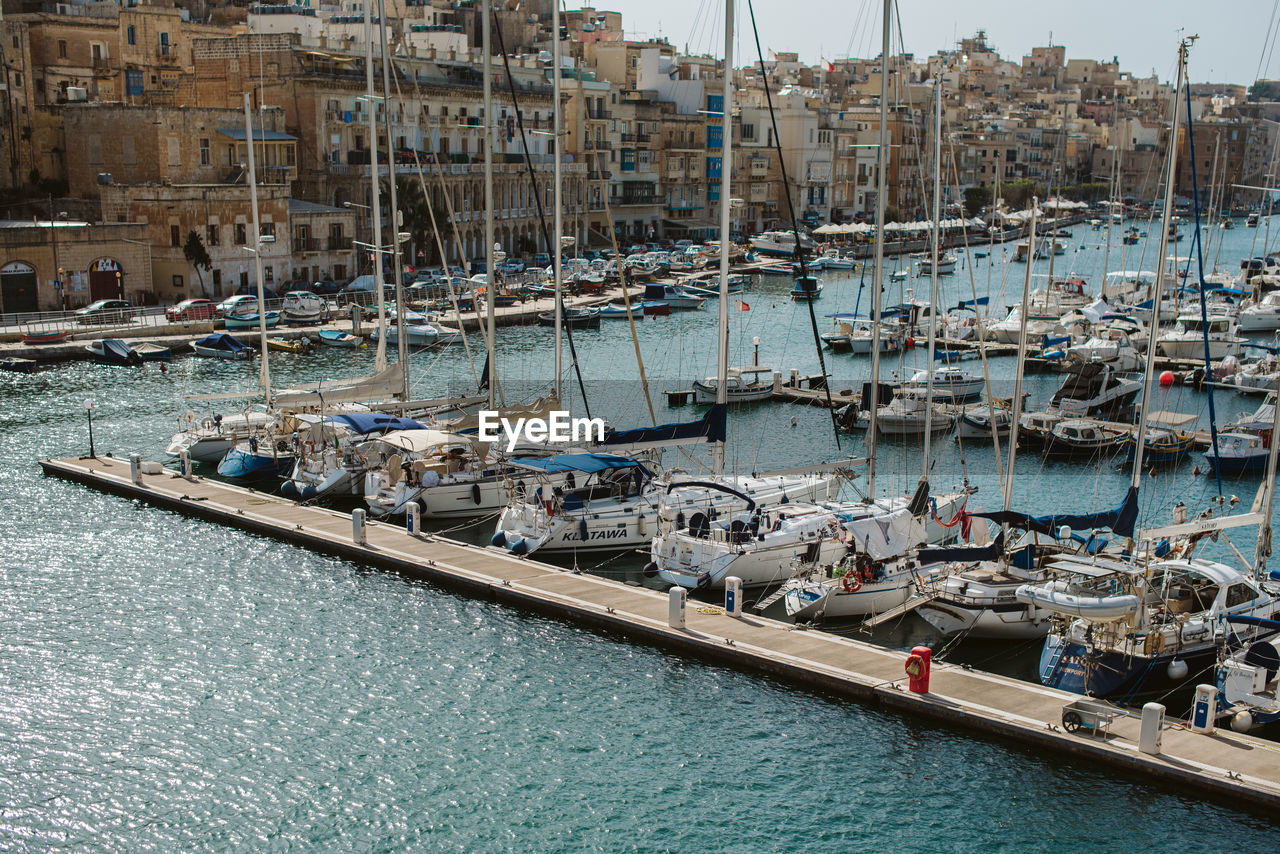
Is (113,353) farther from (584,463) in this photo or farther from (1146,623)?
(1146,623)

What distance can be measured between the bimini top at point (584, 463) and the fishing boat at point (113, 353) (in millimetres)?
29879

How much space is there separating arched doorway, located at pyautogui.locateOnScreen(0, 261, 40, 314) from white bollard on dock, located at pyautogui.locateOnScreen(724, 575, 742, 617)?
4699 centimetres

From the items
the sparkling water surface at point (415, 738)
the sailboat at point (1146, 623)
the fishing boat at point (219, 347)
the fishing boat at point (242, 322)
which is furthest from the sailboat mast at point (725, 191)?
the fishing boat at point (242, 322)

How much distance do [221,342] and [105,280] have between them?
11999mm

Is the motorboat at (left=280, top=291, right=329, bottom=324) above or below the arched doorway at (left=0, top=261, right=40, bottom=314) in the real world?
below

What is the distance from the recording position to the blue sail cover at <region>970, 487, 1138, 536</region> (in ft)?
85.6

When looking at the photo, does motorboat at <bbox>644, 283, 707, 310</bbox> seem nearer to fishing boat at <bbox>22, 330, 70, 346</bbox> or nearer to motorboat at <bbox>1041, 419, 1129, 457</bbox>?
fishing boat at <bbox>22, 330, 70, 346</bbox>

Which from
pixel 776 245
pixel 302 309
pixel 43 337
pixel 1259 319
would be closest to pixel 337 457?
pixel 43 337

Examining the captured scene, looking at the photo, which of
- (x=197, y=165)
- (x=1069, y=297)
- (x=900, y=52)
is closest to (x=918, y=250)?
(x=1069, y=297)

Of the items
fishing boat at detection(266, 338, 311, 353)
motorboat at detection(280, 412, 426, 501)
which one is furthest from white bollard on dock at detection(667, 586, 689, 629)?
fishing boat at detection(266, 338, 311, 353)

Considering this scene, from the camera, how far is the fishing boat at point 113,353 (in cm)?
5494

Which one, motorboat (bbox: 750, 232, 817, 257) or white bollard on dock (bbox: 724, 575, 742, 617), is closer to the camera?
white bollard on dock (bbox: 724, 575, 742, 617)

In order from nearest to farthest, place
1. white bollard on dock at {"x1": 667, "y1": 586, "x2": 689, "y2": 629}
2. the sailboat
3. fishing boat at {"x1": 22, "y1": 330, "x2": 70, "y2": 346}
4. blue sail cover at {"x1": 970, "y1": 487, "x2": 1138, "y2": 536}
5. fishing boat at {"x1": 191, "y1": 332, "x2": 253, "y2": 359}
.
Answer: the sailboat → white bollard on dock at {"x1": 667, "y1": 586, "x2": 689, "y2": 629} → blue sail cover at {"x1": 970, "y1": 487, "x2": 1138, "y2": 536} → fishing boat at {"x1": 22, "y1": 330, "x2": 70, "y2": 346} → fishing boat at {"x1": 191, "y1": 332, "x2": 253, "y2": 359}

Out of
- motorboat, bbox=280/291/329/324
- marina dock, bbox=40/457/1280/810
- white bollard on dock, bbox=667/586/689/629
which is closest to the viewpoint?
marina dock, bbox=40/457/1280/810
